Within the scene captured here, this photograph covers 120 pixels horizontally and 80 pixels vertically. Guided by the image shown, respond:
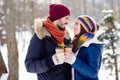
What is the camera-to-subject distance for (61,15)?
11.9 feet

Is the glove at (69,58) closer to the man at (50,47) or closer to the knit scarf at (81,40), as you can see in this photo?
the man at (50,47)

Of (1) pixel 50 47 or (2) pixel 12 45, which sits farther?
(2) pixel 12 45

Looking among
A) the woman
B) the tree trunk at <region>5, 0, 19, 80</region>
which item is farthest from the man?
the tree trunk at <region>5, 0, 19, 80</region>

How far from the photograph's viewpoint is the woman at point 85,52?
362 centimetres

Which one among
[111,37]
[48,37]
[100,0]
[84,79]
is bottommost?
[100,0]

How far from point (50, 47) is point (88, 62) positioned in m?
0.43

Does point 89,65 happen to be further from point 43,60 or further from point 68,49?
point 43,60

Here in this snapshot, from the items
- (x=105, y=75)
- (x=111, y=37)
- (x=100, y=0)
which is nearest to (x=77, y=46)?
(x=111, y=37)

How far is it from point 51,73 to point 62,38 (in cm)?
38

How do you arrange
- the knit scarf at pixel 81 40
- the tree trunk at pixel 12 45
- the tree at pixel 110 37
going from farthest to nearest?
the tree at pixel 110 37, the tree trunk at pixel 12 45, the knit scarf at pixel 81 40

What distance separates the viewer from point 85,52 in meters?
3.71

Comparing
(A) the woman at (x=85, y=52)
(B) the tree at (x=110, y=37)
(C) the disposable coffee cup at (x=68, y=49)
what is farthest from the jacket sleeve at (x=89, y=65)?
(B) the tree at (x=110, y=37)

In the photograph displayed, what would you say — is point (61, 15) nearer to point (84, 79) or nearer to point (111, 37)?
point (84, 79)

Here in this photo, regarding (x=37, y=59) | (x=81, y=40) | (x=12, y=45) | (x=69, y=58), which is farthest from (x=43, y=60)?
(x=12, y=45)
